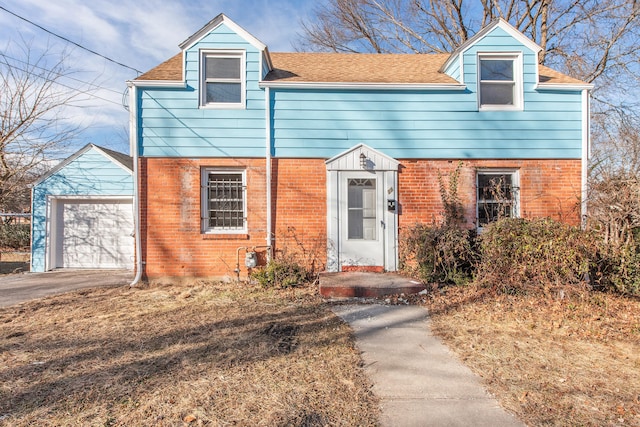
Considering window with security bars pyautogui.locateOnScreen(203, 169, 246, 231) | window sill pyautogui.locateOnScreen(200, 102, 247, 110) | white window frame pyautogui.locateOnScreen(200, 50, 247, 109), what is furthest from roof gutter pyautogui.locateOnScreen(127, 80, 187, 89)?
window with security bars pyautogui.locateOnScreen(203, 169, 246, 231)

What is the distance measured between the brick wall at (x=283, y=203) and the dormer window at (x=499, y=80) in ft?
4.73

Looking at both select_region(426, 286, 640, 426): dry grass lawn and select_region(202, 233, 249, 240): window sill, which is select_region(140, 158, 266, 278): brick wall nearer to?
select_region(202, 233, 249, 240): window sill

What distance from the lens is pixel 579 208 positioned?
26.4 feet

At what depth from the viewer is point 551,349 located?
4180mm

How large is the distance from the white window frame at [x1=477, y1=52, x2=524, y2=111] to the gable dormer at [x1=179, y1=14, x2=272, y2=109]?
16.4ft

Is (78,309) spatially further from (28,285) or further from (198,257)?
(28,285)

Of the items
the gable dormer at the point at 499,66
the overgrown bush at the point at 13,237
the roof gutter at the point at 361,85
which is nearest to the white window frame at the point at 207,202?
the roof gutter at the point at 361,85

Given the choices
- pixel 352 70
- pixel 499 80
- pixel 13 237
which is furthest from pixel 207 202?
pixel 13 237

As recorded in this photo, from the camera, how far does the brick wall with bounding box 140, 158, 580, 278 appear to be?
7977mm

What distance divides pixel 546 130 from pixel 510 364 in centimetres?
652

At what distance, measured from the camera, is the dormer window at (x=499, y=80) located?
8359 mm

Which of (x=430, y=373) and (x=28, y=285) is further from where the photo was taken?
(x=28, y=285)

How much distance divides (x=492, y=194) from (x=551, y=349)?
4747mm

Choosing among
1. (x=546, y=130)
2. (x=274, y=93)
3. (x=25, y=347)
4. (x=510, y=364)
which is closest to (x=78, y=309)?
(x=25, y=347)
